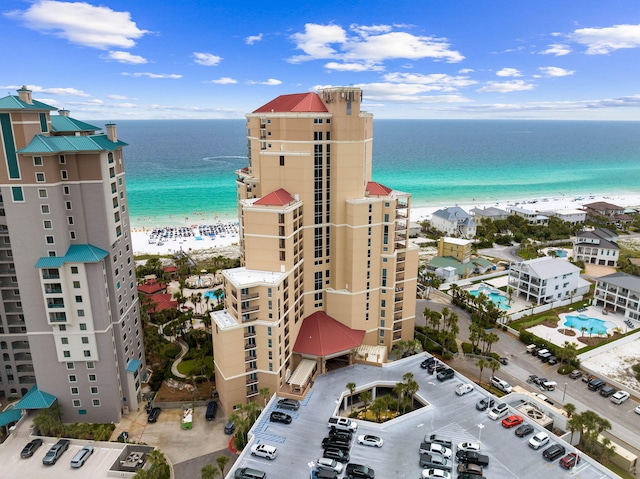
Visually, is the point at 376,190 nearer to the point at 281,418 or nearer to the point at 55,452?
the point at 281,418

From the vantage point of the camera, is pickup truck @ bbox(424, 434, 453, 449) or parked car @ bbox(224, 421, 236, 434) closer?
pickup truck @ bbox(424, 434, 453, 449)

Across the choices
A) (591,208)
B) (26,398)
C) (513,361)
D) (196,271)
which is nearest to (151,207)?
(196,271)

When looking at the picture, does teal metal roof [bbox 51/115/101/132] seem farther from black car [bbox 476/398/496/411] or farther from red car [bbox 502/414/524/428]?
red car [bbox 502/414/524/428]

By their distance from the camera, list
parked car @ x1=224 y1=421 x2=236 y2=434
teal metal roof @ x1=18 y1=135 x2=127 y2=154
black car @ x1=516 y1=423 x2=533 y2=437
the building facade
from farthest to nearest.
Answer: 1. the building facade
2. parked car @ x1=224 y1=421 x2=236 y2=434
3. black car @ x1=516 y1=423 x2=533 y2=437
4. teal metal roof @ x1=18 y1=135 x2=127 y2=154

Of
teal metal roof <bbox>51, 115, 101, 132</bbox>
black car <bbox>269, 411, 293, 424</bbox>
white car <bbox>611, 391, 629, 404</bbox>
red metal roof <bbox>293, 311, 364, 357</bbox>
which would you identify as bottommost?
white car <bbox>611, 391, 629, 404</bbox>

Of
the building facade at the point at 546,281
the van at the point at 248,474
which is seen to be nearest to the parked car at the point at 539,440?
the van at the point at 248,474

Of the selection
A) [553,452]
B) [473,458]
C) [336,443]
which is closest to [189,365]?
[336,443]

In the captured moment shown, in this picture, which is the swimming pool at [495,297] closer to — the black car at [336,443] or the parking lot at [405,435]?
the parking lot at [405,435]

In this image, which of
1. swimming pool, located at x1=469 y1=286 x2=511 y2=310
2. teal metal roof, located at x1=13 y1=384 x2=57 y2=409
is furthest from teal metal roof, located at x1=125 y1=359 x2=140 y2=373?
swimming pool, located at x1=469 y1=286 x2=511 y2=310
